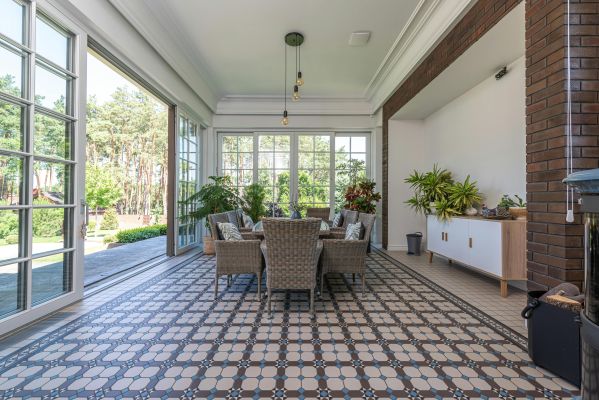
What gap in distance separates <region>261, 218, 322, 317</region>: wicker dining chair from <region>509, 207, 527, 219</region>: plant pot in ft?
7.76

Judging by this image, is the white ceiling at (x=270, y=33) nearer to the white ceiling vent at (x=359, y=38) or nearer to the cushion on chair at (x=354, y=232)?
the white ceiling vent at (x=359, y=38)

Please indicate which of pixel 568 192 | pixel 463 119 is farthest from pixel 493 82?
pixel 568 192

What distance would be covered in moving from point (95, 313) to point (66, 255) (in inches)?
25.3

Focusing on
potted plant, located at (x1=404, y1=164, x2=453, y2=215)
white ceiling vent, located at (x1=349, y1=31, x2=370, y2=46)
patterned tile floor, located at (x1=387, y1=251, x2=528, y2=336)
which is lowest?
patterned tile floor, located at (x1=387, y1=251, x2=528, y2=336)

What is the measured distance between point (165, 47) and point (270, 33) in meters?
1.49

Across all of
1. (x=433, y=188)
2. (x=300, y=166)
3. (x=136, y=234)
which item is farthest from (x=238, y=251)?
(x=136, y=234)

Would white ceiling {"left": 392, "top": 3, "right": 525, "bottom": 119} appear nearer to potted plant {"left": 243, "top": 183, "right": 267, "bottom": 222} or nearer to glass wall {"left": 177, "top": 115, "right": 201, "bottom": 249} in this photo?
potted plant {"left": 243, "top": 183, "right": 267, "bottom": 222}

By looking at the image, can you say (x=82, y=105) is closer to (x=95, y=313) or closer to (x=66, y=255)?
(x=66, y=255)

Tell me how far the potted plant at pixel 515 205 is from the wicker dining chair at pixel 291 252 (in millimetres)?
2368

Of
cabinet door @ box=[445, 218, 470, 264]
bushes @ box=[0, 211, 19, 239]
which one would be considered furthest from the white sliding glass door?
cabinet door @ box=[445, 218, 470, 264]

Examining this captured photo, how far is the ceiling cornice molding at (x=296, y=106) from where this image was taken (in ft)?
22.0

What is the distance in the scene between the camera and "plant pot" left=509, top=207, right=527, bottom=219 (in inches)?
124

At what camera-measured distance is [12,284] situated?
2221 millimetres

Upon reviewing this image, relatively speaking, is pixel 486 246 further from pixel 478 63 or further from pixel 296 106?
pixel 296 106
